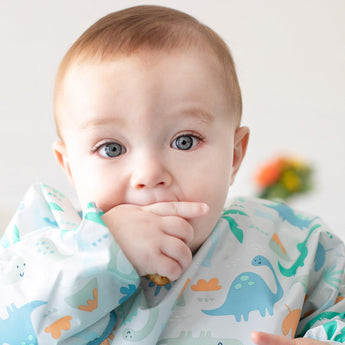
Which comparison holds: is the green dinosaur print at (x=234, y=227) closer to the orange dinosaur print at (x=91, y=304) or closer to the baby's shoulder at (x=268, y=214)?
the baby's shoulder at (x=268, y=214)

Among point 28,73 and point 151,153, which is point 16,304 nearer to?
point 151,153

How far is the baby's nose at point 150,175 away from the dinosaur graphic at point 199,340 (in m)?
0.24

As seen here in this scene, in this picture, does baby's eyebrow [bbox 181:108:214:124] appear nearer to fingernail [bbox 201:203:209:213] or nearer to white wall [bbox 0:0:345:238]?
fingernail [bbox 201:203:209:213]

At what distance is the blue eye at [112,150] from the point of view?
36.0 inches

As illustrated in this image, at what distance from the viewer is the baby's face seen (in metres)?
0.89

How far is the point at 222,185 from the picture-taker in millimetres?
954

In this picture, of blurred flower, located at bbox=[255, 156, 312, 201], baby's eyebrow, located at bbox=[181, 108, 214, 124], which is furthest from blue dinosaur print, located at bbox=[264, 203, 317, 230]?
blurred flower, located at bbox=[255, 156, 312, 201]

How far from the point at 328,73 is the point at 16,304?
2461mm

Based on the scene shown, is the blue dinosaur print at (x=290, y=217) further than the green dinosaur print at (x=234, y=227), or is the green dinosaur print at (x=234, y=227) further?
the blue dinosaur print at (x=290, y=217)

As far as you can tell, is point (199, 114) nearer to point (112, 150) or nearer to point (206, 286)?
point (112, 150)

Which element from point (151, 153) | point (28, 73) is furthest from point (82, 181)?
point (28, 73)

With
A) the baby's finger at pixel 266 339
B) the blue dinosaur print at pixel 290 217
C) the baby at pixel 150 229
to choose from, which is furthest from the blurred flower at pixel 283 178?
the baby's finger at pixel 266 339

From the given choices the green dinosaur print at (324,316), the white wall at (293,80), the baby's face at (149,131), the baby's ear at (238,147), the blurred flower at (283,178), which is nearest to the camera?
the baby's face at (149,131)

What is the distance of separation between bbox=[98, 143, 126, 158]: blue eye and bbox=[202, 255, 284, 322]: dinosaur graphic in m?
0.29
